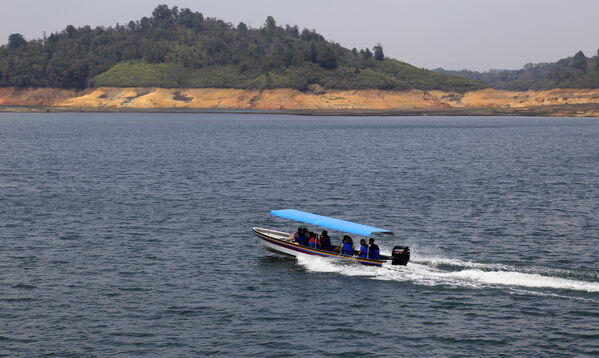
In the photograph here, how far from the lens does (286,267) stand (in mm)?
40594

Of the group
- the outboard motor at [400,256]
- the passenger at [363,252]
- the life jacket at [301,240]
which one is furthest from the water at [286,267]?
the life jacket at [301,240]

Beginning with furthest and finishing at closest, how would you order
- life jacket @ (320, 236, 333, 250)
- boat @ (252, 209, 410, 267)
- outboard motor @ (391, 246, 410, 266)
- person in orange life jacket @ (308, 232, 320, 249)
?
1. person in orange life jacket @ (308, 232, 320, 249)
2. life jacket @ (320, 236, 333, 250)
3. boat @ (252, 209, 410, 267)
4. outboard motor @ (391, 246, 410, 266)

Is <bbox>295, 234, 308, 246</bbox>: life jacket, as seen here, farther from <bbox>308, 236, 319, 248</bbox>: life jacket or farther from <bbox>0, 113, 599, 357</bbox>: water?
<bbox>0, 113, 599, 357</bbox>: water

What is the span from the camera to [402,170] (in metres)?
86.5

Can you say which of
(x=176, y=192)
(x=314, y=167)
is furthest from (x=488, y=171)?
(x=176, y=192)

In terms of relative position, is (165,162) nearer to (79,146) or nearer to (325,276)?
(79,146)

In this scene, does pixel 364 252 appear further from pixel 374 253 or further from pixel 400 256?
pixel 400 256

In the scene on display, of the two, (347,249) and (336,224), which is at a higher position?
(336,224)

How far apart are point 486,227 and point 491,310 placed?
19.0 metres

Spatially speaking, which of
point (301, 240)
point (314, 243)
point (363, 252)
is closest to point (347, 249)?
point (363, 252)

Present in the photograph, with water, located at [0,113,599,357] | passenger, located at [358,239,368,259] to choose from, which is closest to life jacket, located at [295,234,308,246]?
water, located at [0,113,599,357]

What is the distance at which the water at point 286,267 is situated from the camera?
1147 inches

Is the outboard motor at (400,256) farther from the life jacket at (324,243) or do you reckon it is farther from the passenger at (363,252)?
the life jacket at (324,243)

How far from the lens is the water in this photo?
29.1 meters
